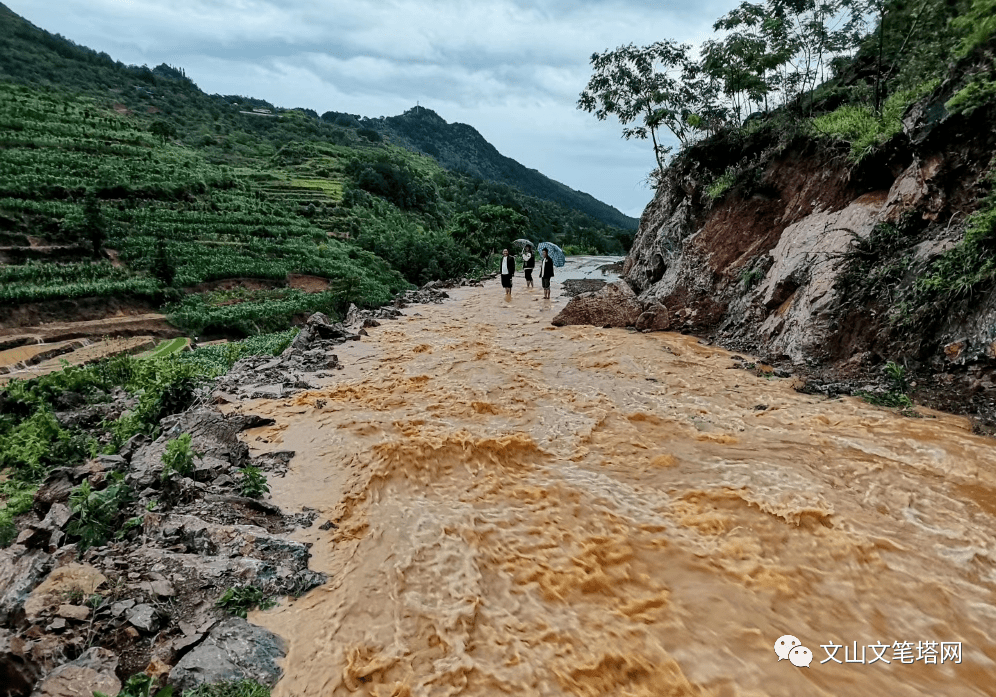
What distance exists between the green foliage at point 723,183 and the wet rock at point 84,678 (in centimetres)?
1565

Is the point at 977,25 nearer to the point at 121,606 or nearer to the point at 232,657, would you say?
the point at 232,657

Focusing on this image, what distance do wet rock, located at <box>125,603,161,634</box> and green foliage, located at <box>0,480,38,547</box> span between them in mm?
2393

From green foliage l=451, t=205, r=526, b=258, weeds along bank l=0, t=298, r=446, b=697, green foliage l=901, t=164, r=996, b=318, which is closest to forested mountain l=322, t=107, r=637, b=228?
green foliage l=451, t=205, r=526, b=258

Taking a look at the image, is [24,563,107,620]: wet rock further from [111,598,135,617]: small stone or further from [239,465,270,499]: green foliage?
[239,465,270,499]: green foliage

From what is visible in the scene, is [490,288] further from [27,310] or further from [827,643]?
[827,643]

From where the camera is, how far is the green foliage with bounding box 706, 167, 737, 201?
46.0 feet

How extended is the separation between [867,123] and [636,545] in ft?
36.9

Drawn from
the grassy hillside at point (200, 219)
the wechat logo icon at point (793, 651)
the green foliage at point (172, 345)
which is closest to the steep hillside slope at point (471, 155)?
the grassy hillside at point (200, 219)

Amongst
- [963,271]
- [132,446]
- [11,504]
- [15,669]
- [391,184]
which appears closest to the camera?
[15,669]

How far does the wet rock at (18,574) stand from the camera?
11.1 ft

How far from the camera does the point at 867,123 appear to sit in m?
10.5

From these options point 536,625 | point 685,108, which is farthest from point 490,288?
point 536,625

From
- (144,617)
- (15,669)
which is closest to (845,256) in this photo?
(144,617)

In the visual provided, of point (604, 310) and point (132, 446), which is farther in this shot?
point (604, 310)
